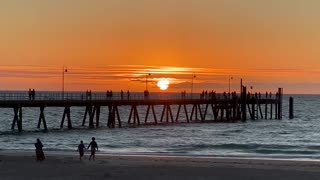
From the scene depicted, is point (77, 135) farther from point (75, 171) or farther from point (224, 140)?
point (75, 171)

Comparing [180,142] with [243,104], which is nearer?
[180,142]

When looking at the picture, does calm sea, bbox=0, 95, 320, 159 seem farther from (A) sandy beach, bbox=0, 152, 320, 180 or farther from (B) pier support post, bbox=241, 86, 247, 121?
(B) pier support post, bbox=241, 86, 247, 121

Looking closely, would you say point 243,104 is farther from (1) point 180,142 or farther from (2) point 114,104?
(1) point 180,142

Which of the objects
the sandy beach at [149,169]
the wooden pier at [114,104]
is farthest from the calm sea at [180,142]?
the sandy beach at [149,169]

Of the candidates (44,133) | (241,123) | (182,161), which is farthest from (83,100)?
(182,161)

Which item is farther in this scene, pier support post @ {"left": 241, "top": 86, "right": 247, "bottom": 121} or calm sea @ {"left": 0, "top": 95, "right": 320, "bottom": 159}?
pier support post @ {"left": 241, "top": 86, "right": 247, "bottom": 121}

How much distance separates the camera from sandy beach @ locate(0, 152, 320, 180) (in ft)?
75.3

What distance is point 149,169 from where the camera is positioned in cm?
2500

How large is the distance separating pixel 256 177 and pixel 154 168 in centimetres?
454

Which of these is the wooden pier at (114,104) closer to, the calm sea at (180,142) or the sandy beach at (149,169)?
the calm sea at (180,142)

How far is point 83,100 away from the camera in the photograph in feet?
194

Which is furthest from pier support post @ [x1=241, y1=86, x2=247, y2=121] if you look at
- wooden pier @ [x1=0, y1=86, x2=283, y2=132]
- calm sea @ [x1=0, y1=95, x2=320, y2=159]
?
calm sea @ [x1=0, y1=95, x2=320, y2=159]

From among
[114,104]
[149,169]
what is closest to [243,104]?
[114,104]

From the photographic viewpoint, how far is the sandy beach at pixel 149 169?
75.3ft
